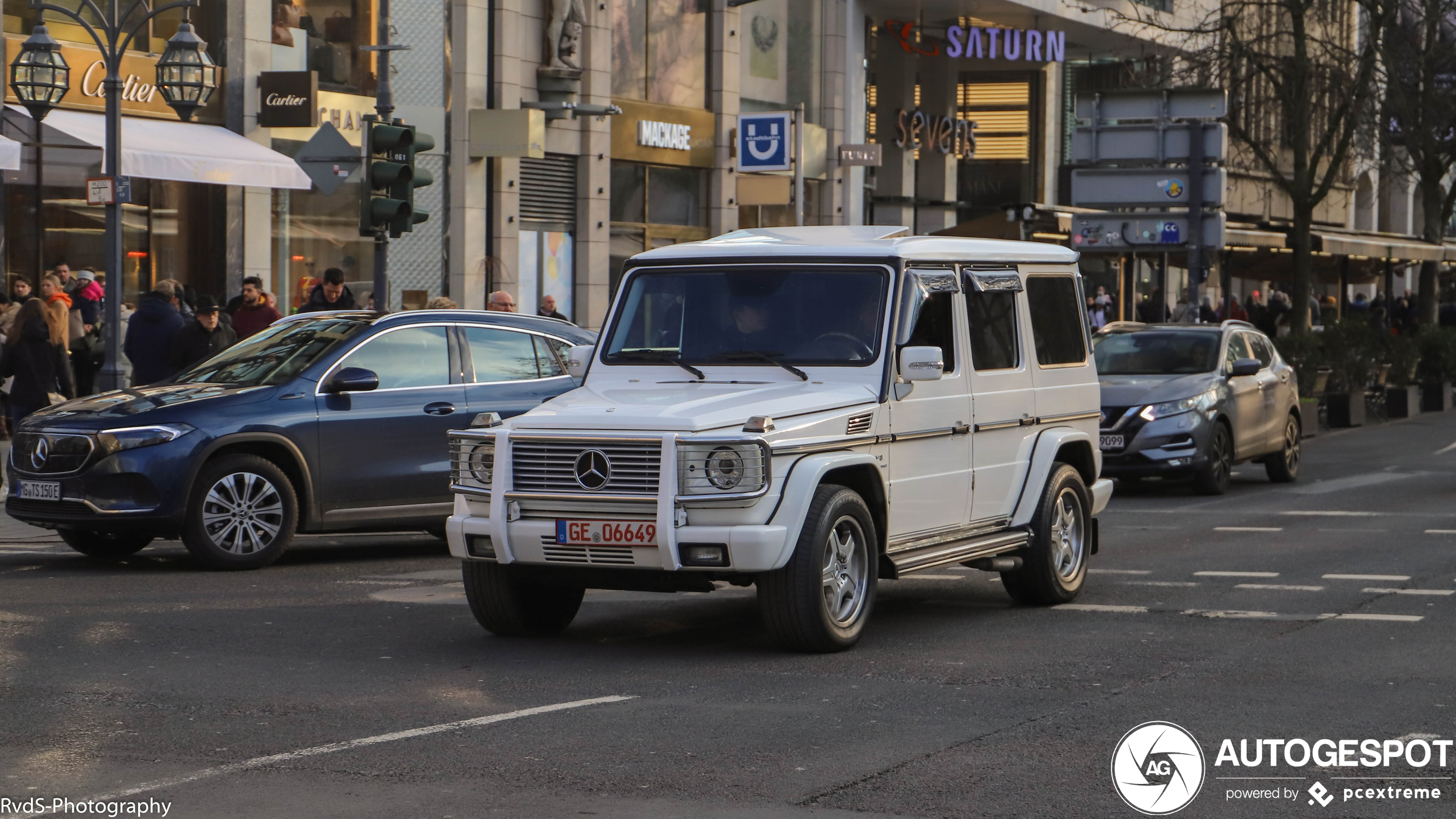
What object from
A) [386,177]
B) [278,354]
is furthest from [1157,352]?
[278,354]

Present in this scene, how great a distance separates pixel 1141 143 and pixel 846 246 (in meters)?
15.6

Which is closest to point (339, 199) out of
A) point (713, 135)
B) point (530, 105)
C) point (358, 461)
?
point (530, 105)

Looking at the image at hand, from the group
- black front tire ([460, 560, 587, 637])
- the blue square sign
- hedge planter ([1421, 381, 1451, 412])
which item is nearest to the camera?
black front tire ([460, 560, 587, 637])

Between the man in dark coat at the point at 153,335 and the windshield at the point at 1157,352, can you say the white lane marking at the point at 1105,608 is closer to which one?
the windshield at the point at 1157,352

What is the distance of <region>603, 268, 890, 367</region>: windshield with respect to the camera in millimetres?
9898

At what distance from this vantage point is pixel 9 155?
2152 cm

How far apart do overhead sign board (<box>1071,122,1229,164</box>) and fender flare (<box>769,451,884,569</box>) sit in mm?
16323

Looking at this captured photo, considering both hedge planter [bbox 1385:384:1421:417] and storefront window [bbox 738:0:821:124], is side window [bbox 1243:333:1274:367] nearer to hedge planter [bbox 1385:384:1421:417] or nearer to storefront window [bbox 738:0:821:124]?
hedge planter [bbox 1385:384:1421:417]

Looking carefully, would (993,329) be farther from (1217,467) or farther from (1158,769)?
(1217,467)

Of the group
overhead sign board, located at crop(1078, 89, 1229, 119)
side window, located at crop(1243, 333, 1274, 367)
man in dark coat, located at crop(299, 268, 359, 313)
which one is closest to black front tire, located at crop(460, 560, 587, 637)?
man in dark coat, located at crop(299, 268, 359, 313)

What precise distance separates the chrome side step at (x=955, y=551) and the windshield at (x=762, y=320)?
0.99m

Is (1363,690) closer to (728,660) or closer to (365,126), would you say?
(728,660)

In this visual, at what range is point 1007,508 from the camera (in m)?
10.8

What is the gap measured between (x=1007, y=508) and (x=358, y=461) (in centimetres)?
460
